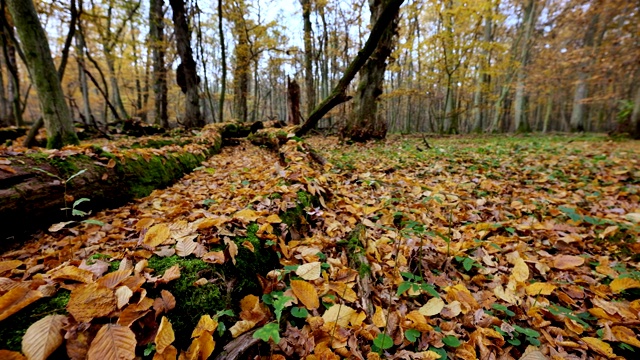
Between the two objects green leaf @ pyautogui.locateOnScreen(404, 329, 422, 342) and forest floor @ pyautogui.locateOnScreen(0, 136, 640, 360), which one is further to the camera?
green leaf @ pyautogui.locateOnScreen(404, 329, 422, 342)

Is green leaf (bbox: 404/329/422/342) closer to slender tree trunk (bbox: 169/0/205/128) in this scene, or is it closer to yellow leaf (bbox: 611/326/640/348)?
yellow leaf (bbox: 611/326/640/348)

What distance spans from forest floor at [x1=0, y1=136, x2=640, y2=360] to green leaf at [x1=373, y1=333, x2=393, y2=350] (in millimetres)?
13

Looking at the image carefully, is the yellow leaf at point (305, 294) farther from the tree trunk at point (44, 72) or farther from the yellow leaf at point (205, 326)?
the tree trunk at point (44, 72)

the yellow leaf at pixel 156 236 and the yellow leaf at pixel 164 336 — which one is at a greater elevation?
the yellow leaf at pixel 156 236

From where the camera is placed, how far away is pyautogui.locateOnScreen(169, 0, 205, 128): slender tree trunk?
9.76m

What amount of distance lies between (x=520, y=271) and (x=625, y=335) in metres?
0.59

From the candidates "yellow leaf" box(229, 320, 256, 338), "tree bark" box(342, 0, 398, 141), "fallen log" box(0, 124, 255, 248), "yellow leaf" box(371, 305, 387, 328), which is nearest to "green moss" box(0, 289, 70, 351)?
"yellow leaf" box(229, 320, 256, 338)

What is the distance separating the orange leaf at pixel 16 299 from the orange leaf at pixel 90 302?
0.16 m

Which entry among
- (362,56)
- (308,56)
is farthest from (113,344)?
(308,56)

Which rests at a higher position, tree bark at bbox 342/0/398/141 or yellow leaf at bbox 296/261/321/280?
tree bark at bbox 342/0/398/141

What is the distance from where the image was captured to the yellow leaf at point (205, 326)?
114cm

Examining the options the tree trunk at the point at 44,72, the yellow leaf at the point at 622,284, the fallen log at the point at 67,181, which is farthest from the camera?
the tree trunk at the point at 44,72

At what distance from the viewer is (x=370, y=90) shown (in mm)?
8148

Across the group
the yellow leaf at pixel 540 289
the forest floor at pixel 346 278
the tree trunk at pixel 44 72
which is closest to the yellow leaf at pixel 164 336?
the forest floor at pixel 346 278
